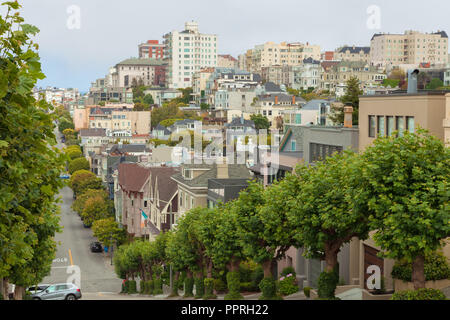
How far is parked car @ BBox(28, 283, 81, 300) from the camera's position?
46906 mm

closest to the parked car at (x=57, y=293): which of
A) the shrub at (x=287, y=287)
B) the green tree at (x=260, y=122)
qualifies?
the shrub at (x=287, y=287)

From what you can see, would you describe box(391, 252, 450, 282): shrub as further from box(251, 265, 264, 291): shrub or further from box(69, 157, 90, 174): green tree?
box(69, 157, 90, 174): green tree

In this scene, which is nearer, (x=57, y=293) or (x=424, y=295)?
(x=424, y=295)

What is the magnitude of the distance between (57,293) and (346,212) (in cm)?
2539

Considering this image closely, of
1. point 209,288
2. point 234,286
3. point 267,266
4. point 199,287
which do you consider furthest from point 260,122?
point 267,266

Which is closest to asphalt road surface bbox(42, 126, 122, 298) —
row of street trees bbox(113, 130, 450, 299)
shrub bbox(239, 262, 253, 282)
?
shrub bbox(239, 262, 253, 282)

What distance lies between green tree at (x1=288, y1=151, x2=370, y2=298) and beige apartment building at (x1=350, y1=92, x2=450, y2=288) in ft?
11.3

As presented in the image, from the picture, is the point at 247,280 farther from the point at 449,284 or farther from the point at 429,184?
the point at 429,184

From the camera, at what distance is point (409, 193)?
→ 25578 mm

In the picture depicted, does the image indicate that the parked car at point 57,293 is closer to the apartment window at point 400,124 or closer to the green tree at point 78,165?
the apartment window at point 400,124

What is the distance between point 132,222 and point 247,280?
44173 mm

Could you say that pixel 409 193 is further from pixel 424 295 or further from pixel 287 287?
pixel 287 287
